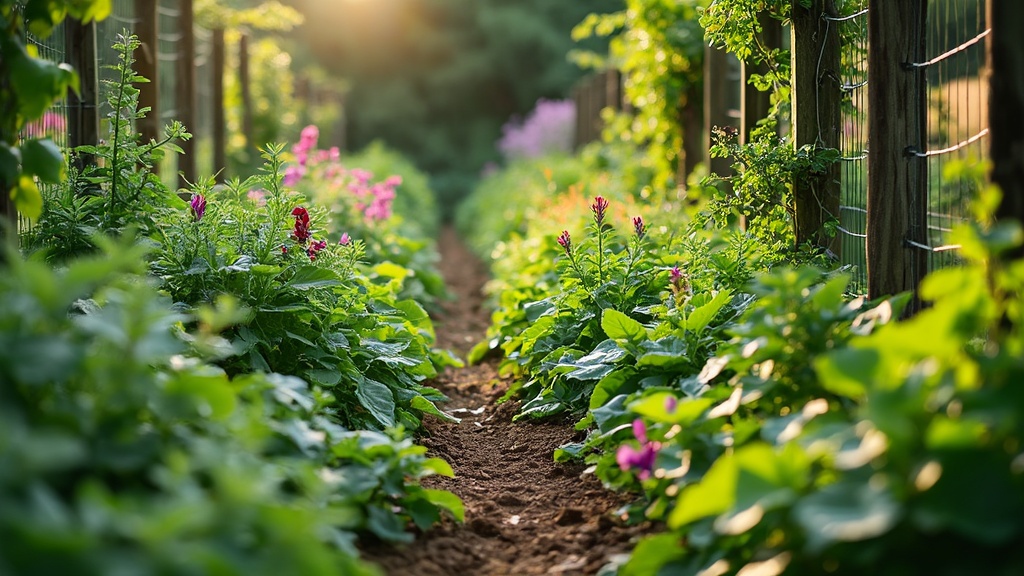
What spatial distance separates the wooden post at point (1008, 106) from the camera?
83.7 inches

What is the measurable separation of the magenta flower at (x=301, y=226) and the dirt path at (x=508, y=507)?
0.90 m

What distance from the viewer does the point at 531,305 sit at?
4.75 meters

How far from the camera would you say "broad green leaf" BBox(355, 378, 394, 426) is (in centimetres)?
339

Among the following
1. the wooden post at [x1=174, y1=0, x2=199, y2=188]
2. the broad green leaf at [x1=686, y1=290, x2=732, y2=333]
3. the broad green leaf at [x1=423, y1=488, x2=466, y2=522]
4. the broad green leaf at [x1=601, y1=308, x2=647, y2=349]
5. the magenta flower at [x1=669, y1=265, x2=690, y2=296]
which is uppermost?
the wooden post at [x1=174, y1=0, x2=199, y2=188]

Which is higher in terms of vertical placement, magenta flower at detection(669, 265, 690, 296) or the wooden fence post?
the wooden fence post

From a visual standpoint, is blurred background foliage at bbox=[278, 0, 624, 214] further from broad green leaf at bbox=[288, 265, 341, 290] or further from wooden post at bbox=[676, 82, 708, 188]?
broad green leaf at bbox=[288, 265, 341, 290]

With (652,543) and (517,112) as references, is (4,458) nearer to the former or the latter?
(652,543)

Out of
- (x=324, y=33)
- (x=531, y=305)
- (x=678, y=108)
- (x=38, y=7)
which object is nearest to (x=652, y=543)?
(x=38, y=7)

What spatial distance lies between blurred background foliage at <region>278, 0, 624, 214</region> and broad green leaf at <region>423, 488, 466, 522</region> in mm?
27876

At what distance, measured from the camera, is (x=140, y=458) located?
179cm

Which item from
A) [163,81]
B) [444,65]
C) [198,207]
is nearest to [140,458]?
[198,207]

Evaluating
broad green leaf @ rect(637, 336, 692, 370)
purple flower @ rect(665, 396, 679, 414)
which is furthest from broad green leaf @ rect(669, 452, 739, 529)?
broad green leaf @ rect(637, 336, 692, 370)

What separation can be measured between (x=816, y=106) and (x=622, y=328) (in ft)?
4.67

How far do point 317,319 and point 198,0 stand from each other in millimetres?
9221
